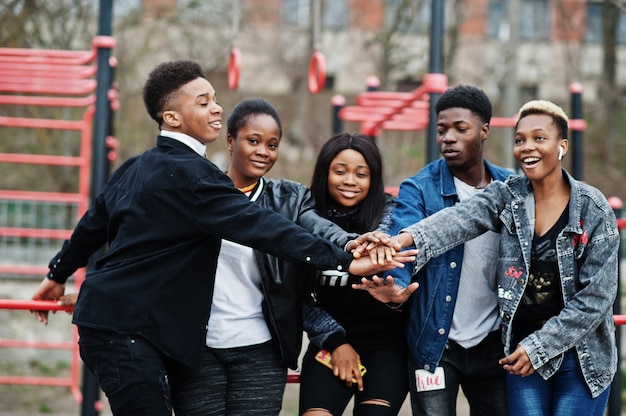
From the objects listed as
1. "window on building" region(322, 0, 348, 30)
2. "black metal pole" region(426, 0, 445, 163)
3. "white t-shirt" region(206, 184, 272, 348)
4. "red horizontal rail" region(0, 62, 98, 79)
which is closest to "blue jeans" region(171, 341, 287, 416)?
"white t-shirt" region(206, 184, 272, 348)

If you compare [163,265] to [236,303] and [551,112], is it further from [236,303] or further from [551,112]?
[551,112]

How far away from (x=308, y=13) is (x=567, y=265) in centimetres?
1519

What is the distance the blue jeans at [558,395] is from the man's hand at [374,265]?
55 cm

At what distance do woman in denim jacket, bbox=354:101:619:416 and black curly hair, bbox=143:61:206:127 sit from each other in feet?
2.96

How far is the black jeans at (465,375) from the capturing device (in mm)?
2920

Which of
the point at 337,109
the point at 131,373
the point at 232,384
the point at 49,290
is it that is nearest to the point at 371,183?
the point at 232,384

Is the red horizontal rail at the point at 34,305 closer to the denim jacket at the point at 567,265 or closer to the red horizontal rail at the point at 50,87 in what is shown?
the denim jacket at the point at 567,265

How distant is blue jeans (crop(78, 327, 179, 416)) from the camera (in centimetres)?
259

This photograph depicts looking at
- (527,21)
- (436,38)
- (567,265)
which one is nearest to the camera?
(567,265)

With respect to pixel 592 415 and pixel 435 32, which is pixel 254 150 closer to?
pixel 592 415

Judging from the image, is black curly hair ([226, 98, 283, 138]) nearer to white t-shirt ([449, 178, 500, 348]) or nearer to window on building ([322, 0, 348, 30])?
white t-shirt ([449, 178, 500, 348])

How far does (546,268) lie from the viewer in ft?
9.11

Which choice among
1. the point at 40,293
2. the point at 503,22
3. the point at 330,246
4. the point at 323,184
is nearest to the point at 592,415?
the point at 330,246

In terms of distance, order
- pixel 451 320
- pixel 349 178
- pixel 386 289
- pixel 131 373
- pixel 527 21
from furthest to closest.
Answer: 1. pixel 527 21
2. pixel 349 178
3. pixel 451 320
4. pixel 386 289
5. pixel 131 373
